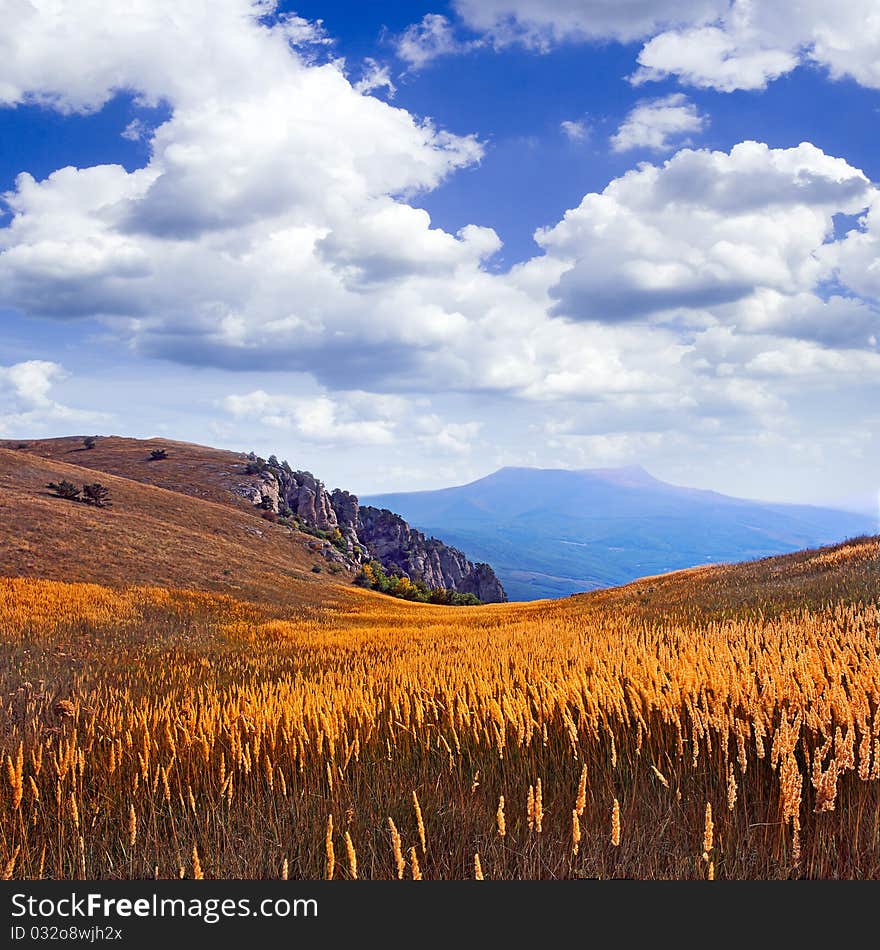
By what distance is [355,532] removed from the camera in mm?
124250

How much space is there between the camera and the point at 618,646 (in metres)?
10.2

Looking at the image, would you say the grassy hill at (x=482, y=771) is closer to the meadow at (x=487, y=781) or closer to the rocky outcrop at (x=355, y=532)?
the meadow at (x=487, y=781)

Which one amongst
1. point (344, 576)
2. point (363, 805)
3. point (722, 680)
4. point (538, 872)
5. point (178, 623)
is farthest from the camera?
point (344, 576)

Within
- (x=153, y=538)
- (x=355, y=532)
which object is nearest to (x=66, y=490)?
(x=153, y=538)

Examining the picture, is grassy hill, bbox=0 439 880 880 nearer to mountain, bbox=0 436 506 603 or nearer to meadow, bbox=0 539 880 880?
meadow, bbox=0 539 880 880

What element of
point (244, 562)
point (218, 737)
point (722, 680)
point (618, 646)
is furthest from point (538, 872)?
point (244, 562)

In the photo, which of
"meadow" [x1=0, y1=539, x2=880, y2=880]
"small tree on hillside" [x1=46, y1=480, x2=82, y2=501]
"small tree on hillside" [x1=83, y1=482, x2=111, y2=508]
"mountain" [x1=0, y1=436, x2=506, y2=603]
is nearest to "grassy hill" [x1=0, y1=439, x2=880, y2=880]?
"meadow" [x1=0, y1=539, x2=880, y2=880]

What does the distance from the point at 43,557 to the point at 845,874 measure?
4034 centimetres

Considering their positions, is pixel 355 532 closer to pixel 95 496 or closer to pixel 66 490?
pixel 95 496

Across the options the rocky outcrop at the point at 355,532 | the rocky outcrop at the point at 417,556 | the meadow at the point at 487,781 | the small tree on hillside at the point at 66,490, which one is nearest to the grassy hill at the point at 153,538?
the small tree on hillside at the point at 66,490

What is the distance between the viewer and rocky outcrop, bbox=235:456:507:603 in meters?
83.5

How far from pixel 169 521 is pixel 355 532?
69.0m

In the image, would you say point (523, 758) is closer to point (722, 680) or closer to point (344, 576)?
point (722, 680)

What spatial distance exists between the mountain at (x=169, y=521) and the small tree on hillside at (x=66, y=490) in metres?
0.81
